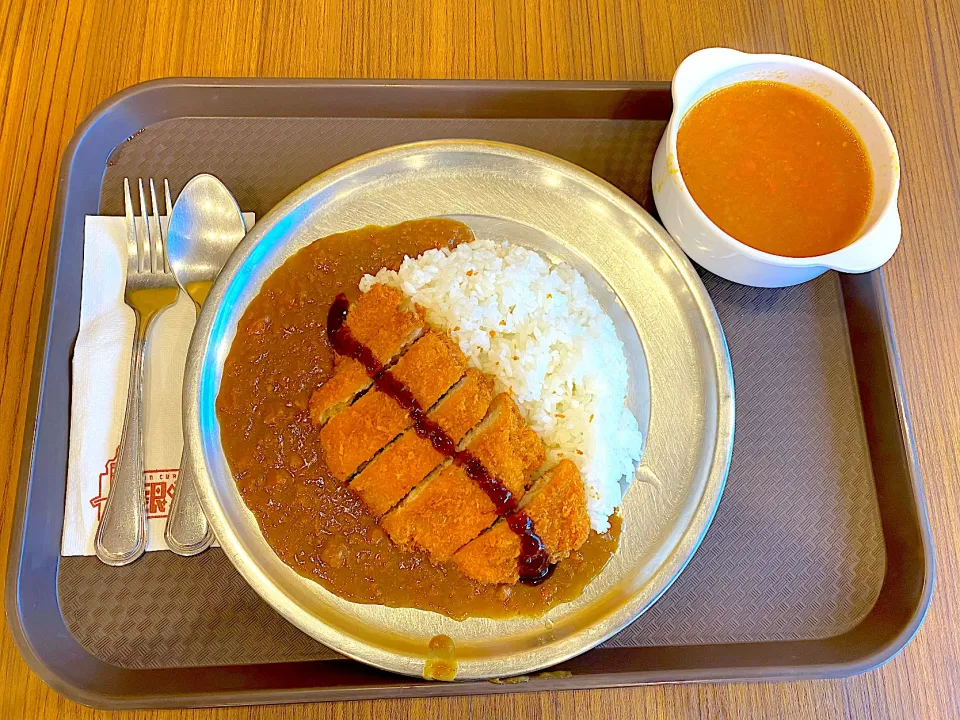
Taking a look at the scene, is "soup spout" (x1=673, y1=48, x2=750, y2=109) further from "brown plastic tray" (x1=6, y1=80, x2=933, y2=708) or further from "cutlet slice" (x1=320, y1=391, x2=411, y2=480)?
"cutlet slice" (x1=320, y1=391, x2=411, y2=480)

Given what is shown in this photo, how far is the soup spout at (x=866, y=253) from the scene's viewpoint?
1.61m

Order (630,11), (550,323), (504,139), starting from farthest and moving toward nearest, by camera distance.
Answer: (630,11)
(504,139)
(550,323)

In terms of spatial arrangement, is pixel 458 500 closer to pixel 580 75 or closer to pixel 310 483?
pixel 310 483

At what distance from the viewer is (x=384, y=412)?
5.72 ft

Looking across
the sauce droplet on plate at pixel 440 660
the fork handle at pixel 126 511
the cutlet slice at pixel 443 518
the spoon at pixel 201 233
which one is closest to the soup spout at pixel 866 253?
the cutlet slice at pixel 443 518

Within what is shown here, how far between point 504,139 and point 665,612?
62.4 inches

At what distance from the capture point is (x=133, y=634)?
163cm

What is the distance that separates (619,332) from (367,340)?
79 cm

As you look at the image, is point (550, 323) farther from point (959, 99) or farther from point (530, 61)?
point (959, 99)

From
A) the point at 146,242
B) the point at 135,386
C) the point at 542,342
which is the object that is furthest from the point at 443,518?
the point at 146,242

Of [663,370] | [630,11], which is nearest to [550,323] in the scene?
[663,370]

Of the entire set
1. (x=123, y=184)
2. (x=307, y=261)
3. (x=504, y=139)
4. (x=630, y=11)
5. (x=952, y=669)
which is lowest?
(x=952, y=669)

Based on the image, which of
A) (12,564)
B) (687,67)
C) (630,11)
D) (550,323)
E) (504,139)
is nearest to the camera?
(12,564)

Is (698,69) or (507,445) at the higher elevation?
(698,69)
